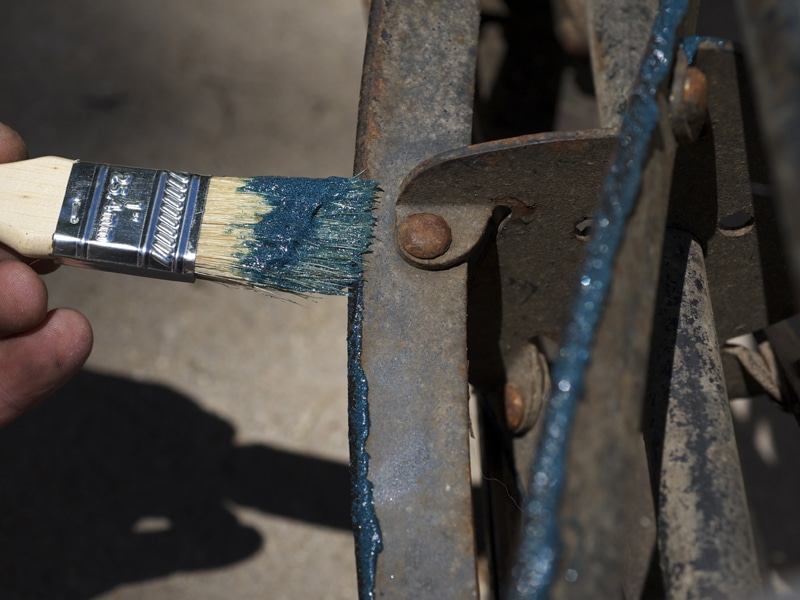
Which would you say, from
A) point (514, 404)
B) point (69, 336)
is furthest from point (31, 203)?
point (514, 404)

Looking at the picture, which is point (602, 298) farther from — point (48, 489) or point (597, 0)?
point (48, 489)

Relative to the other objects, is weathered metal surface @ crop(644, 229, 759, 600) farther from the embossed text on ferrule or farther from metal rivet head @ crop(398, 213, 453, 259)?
the embossed text on ferrule

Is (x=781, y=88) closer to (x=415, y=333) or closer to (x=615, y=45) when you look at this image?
(x=415, y=333)

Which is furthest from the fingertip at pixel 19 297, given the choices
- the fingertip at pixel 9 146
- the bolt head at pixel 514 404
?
the bolt head at pixel 514 404

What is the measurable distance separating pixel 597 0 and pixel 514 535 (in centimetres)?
75

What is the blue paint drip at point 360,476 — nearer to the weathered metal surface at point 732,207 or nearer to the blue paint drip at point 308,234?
the blue paint drip at point 308,234

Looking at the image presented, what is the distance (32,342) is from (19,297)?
9 cm

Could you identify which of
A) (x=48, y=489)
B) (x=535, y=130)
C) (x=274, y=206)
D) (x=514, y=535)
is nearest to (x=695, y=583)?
(x=514, y=535)

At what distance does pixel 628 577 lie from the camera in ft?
4.10

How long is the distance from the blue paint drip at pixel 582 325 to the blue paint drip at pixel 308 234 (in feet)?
1.12

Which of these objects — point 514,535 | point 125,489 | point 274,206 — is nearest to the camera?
point 274,206

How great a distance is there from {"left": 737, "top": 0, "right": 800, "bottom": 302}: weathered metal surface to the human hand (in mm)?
955

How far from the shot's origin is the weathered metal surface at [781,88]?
0.55m

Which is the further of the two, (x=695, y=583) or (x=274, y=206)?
(x=274, y=206)
